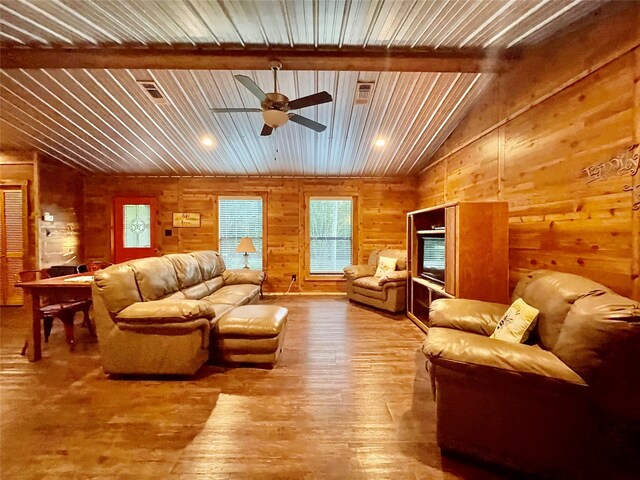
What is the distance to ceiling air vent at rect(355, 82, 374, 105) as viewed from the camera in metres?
3.49

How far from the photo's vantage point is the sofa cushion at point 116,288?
260 cm

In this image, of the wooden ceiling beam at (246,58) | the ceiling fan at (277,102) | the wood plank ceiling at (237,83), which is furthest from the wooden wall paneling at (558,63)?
the ceiling fan at (277,102)

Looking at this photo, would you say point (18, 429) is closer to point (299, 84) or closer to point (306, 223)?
point (299, 84)

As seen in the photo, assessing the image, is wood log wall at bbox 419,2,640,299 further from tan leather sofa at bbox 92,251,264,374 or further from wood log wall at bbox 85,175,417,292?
tan leather sofa at bbox 92,251,264,374

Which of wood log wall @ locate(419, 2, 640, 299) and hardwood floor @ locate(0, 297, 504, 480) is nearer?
hardwood floor @ locate(0, 297, 504, 480)

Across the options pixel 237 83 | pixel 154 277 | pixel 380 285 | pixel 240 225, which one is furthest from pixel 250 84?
pixel 240 225

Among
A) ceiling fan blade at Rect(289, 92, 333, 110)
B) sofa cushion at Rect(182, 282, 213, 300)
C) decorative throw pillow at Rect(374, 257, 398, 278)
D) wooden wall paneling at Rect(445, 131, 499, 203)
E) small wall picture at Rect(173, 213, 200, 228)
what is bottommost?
sofa cushion at Rect(182, 282, 213, 300)

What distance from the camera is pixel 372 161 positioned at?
222 inches

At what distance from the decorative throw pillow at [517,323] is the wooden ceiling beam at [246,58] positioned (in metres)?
2.55

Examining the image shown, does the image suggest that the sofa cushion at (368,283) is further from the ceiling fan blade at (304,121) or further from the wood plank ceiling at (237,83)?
the ceiling fan blade at (304,121)

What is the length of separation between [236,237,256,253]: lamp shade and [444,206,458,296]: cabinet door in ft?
12.8

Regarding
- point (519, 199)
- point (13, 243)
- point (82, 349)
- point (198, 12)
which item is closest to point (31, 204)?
point (13, 243)

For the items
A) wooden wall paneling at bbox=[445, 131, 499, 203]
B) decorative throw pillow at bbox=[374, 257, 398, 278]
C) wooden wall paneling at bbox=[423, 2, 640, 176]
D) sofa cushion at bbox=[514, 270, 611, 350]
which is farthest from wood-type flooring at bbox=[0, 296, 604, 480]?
wooden wall paneling at bbox=[423, 2, 640, 176]

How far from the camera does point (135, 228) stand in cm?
638
